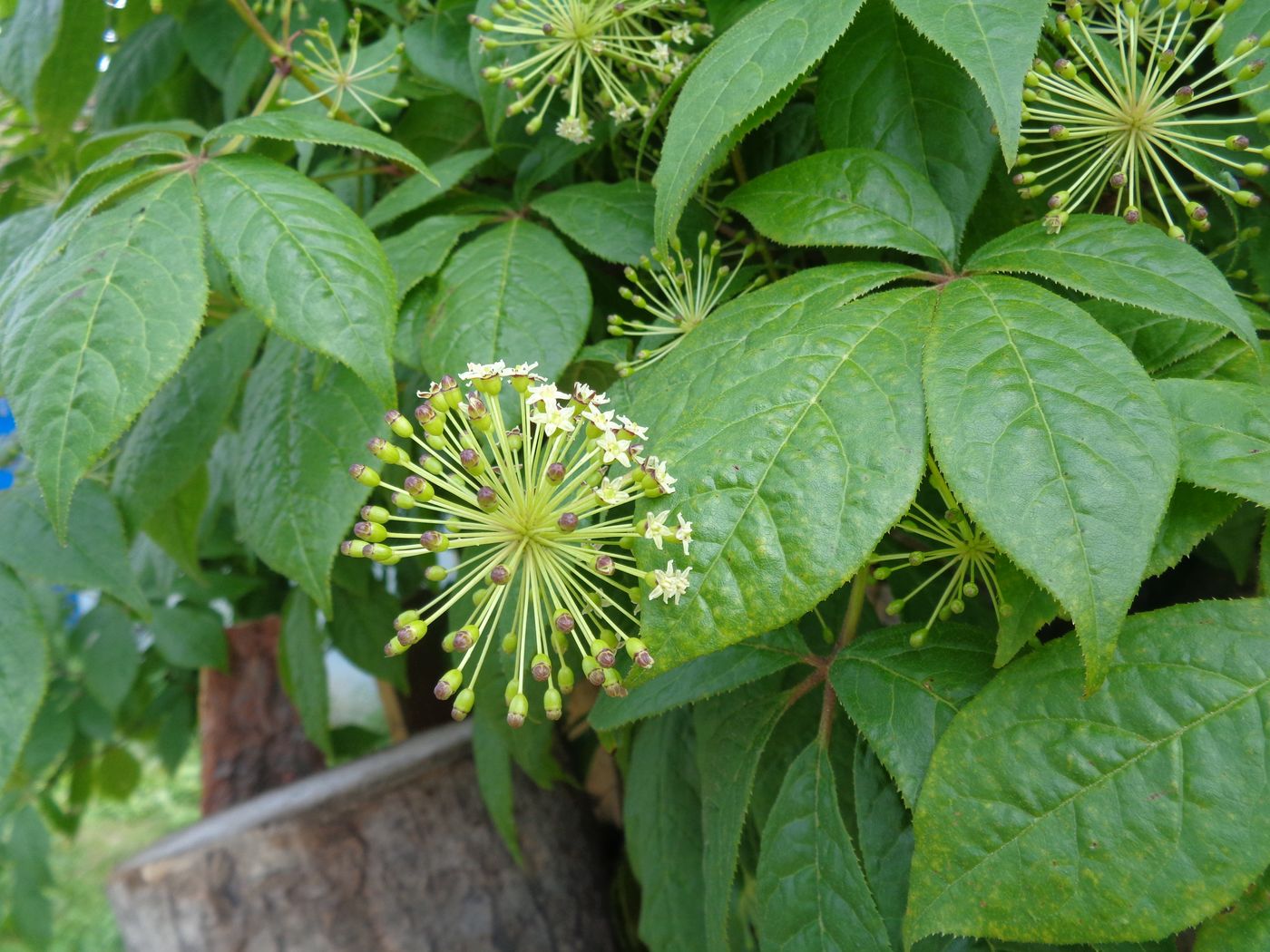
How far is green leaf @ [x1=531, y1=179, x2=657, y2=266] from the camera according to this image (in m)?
1.03

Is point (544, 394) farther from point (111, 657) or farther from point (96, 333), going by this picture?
point (111, 657)

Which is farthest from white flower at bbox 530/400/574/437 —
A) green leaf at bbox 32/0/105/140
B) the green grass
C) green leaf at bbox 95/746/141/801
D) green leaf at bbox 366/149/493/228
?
the green grass

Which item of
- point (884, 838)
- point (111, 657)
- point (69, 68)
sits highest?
point (69, 68)

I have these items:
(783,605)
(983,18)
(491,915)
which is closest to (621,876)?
(491,915)

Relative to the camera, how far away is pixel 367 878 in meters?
1.86

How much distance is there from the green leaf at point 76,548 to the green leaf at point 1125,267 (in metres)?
0.91

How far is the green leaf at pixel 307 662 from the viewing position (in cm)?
171

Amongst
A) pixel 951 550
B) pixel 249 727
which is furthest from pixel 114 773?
pixel 951 550

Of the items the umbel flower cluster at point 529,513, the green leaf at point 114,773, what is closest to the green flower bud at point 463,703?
the umbel flower cluster at point 529,513

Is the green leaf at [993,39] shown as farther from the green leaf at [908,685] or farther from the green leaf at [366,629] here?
the green leaf at [366,629]

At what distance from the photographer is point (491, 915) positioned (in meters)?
1.89

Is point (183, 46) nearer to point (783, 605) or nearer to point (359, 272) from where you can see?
point (359, 272)

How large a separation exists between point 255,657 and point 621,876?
1.04 m

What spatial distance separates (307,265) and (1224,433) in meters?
0.68
